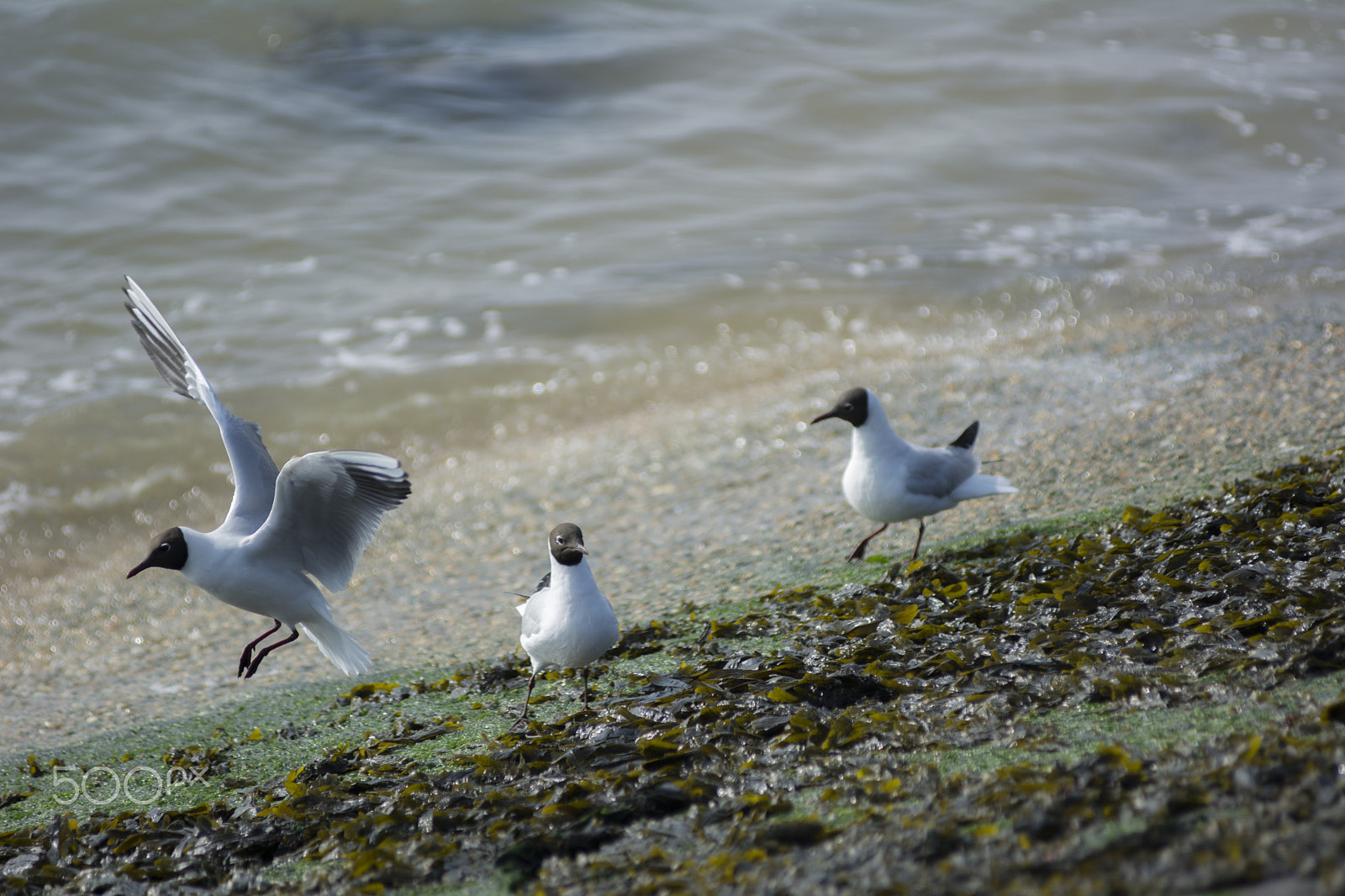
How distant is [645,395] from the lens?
8992mm

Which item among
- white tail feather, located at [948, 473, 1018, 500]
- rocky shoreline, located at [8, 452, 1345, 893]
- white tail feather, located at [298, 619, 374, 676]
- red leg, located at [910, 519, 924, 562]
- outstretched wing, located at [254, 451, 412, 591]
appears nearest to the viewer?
rocky shoreline, located at [8, 452, 1345, 893]

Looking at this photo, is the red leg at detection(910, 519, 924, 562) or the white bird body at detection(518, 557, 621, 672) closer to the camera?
the white bird body at detection(518, 557, 621, 672)

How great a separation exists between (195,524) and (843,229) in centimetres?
723

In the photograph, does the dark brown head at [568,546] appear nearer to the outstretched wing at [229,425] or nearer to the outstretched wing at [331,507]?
the outstretched wing at [331,507]

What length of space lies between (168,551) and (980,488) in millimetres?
3609

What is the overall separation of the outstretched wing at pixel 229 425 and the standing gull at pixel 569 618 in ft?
5.34

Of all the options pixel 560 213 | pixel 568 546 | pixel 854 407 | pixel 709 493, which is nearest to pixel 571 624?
pixel 568 546

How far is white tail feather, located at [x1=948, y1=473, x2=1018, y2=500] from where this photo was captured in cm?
516

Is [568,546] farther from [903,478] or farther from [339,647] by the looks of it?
[903,478]

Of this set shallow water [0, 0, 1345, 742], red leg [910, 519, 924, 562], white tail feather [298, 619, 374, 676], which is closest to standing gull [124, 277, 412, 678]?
white tail feather [298, 619, 374, 676]

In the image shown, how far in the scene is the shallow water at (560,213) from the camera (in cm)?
872

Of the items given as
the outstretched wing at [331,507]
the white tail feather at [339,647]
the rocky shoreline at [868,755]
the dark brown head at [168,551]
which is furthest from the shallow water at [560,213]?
the rocky shoreline at [868,755]

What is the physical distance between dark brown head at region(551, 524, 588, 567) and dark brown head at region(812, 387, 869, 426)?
1.60 meters

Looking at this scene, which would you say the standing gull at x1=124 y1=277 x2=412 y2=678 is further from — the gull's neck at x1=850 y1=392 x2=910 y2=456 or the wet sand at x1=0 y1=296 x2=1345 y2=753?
the gull's neck at x1=850 y1=392 x2=910 y2=456
